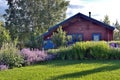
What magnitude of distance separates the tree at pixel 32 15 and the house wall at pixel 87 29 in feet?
56.9

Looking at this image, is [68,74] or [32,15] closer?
[68,74]

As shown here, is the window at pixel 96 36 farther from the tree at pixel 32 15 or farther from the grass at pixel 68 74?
the grass at pixel 68 74

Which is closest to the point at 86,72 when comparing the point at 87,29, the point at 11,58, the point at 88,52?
the point at 11,58

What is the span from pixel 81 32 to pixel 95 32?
150cm

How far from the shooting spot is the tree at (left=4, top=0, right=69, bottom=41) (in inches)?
2039

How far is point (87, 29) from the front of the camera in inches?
1357

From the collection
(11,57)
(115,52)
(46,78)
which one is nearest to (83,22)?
(115,52)

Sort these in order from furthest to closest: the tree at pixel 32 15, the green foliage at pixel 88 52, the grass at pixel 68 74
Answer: the tree at pixel 32 15 → the green foliage at pixel 88 52 → the grass at pixel 68 74

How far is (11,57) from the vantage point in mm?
16797

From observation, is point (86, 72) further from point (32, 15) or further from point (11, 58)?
point (32, 15)

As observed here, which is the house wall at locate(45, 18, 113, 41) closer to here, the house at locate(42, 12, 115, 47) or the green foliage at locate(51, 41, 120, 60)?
the house at locate(42, 12, 115, 47)

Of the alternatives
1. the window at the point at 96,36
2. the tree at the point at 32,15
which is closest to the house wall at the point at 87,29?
the window at the point at 96,36

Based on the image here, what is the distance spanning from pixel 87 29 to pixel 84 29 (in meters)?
0.33

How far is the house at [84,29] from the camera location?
33.9 m
